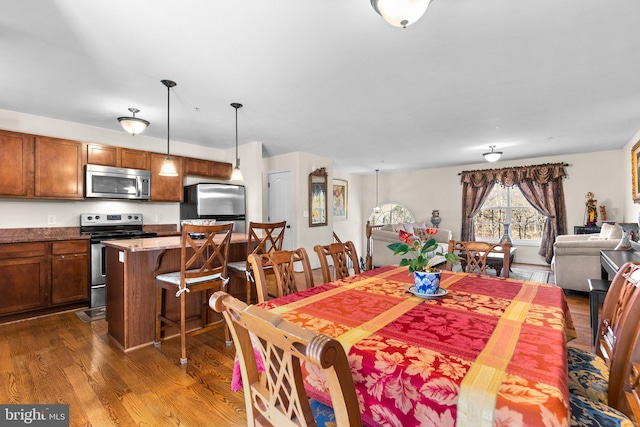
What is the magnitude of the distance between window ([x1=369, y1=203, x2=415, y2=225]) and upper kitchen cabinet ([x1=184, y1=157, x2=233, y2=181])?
5.12 meters

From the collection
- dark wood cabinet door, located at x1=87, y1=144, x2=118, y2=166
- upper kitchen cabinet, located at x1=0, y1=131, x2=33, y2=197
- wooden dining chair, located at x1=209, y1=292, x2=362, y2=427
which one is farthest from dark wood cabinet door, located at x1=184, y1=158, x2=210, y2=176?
wooden dining chair, located at x1=209, y1=292, x2=362, y2=427

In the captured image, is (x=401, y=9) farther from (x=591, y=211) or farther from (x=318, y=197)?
(x=591, y=211)

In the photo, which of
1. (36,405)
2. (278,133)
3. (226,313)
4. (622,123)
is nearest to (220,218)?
(278,133)

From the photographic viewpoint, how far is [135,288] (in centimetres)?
257

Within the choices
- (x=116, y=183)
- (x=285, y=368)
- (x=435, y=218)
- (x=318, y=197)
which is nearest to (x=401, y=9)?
(x=285, y=368)

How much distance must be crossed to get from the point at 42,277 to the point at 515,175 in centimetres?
832

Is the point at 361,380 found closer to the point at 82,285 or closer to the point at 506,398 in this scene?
the point at 506,398

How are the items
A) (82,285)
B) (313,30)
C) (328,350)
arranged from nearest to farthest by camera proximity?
(328,350), (313,30), (82,285)

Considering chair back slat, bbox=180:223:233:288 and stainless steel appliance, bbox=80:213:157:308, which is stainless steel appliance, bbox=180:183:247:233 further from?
chair back slat, bbox=180:223:233:288

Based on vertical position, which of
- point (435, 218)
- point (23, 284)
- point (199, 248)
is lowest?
point (23, 284)

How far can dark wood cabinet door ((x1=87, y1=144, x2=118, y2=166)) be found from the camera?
155 inches

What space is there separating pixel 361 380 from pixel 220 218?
441 cm

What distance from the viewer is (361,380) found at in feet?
2.99

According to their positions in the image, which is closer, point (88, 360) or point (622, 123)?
point (88, 360)
